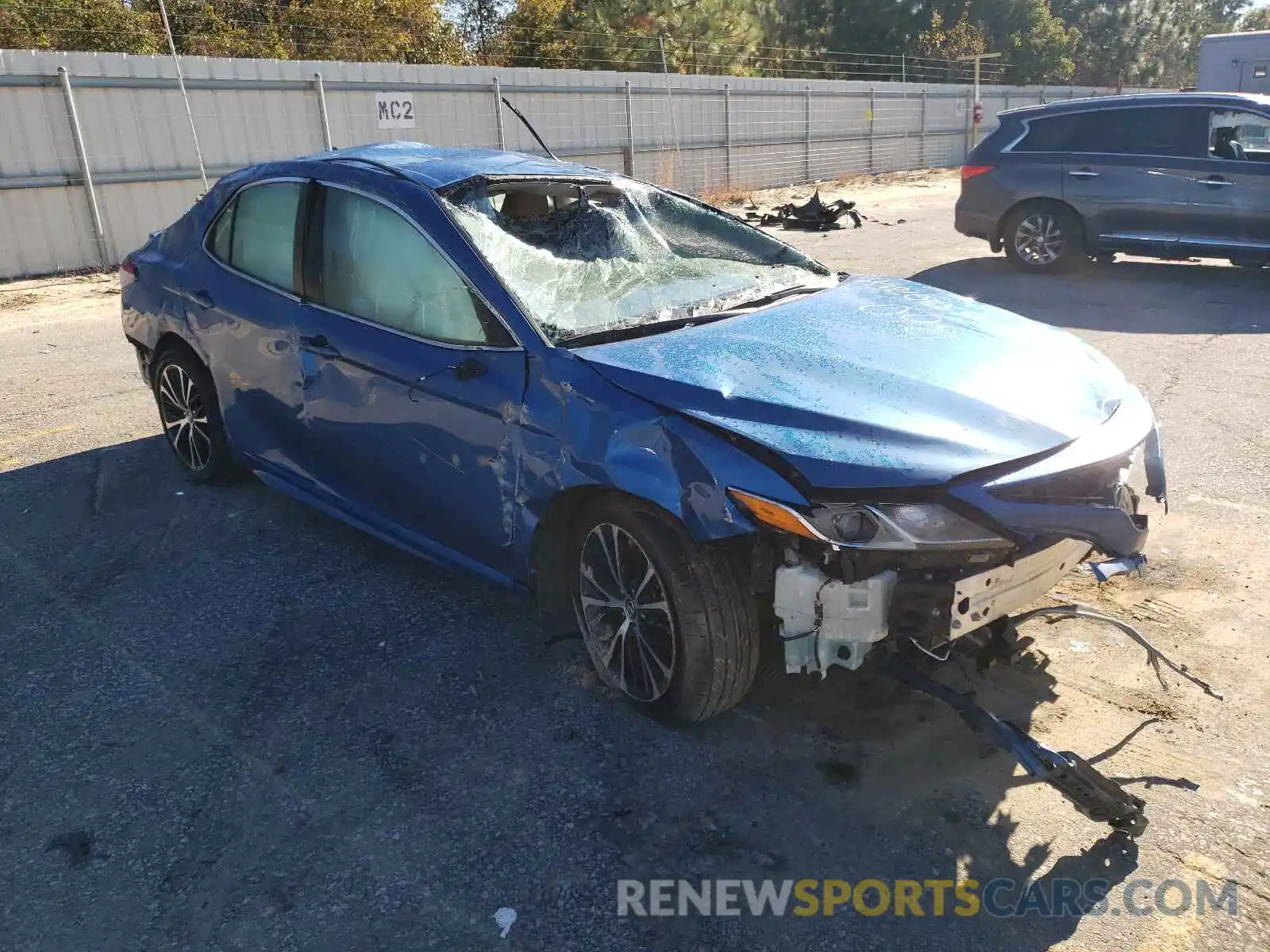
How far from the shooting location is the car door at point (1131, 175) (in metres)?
9.95

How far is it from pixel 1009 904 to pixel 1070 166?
957cm

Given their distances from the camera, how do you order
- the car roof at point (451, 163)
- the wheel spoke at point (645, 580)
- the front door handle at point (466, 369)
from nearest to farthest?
the wheel spoke at point (645, 580) → the front door handle at point (466, 369) → the car roof at point (451, 163)

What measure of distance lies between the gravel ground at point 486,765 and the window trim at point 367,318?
3.47 ft

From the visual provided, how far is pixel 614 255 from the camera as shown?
12.6ft

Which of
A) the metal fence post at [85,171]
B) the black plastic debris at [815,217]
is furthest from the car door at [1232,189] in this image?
the metal fence post at [85,171]

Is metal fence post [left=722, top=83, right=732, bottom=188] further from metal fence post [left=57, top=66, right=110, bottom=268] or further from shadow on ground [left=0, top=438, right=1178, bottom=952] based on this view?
shadow on ground [left=0, top=438, right=1178, bottom=952]

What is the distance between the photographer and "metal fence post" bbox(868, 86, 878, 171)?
25562 millimetres

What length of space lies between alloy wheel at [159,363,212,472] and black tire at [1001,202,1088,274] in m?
8.78

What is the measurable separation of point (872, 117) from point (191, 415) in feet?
78.5

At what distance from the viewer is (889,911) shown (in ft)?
8.07

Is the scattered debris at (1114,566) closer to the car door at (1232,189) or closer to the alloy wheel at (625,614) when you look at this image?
the alloy wheel at (625,614)

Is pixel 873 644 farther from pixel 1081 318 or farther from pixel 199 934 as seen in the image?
pixel 1081 318

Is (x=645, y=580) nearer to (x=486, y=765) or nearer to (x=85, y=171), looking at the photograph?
(x=486, y=765)

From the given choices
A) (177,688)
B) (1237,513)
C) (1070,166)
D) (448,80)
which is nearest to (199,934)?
(177,688)
